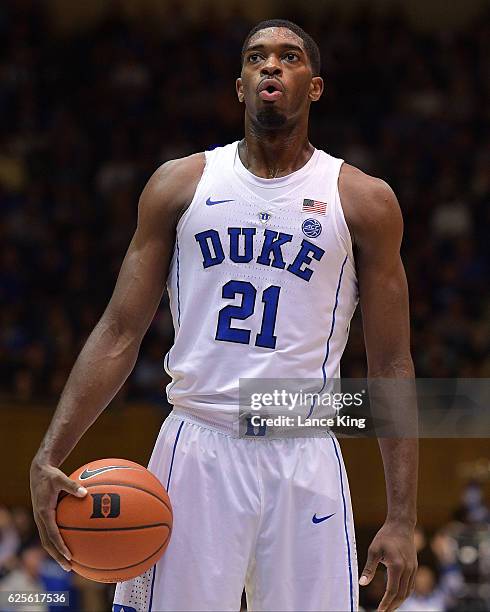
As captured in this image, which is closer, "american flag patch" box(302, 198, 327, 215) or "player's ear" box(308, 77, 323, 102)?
"american flag patch" box(302, 198, 327, 215)

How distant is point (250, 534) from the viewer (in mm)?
4020

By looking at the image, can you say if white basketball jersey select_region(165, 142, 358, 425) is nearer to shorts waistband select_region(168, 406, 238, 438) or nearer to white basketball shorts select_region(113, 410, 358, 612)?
shorts waistband select_region(168, 406, 238, 438)

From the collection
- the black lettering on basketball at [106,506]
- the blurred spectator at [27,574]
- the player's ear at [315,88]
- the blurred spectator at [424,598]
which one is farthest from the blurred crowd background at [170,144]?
the black lettering on basketball at [106,506]

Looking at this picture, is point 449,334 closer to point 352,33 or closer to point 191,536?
point 352,33

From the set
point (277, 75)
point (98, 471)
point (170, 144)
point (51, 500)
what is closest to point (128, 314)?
point (98, 471)

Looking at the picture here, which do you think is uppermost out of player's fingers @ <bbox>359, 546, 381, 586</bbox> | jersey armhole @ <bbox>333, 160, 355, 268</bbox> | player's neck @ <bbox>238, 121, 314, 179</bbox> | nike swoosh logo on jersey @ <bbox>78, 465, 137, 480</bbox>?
player's neck @ <bbox>238, 121, 314, 179</bbox>

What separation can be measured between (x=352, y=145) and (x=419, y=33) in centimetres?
245

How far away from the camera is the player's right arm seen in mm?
4141

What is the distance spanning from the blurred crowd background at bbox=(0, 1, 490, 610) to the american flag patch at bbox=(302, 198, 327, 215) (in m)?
6.85

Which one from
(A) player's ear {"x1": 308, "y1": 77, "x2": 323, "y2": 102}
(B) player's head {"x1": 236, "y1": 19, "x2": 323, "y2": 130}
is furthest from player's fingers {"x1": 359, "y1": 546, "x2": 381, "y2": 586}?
(A) player's ear {"x1": 308, "y1": 77, "x2": 323, "y2": 102}

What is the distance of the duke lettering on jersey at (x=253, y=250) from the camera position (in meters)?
4.20

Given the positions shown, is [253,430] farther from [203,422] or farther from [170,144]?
[170,144]

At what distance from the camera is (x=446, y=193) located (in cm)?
1380

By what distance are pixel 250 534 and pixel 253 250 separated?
974mm
